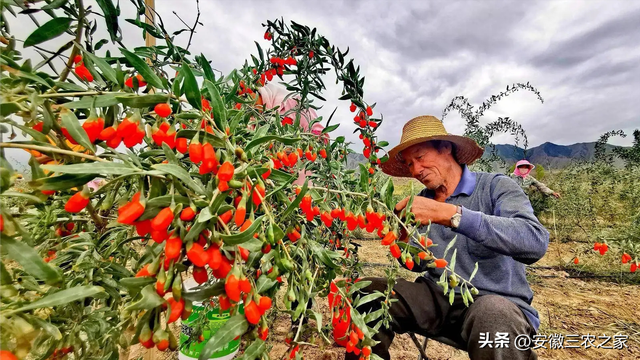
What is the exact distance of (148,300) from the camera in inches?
17.6

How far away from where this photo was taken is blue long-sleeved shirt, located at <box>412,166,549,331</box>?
4.66ft

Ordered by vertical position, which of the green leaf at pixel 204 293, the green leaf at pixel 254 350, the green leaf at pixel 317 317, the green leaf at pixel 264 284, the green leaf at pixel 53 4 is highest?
the green leaf at pixel 53 4

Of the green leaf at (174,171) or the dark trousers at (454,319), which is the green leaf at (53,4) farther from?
the dark trousers at (454,319)

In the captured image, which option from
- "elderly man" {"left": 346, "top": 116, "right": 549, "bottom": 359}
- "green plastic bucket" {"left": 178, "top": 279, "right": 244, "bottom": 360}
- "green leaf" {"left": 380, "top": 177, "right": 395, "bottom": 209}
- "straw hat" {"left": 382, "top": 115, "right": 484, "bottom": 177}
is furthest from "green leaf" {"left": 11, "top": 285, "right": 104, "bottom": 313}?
"straw hat" {"left": 382, "top": 115, "right": 484, "bottom": 177}

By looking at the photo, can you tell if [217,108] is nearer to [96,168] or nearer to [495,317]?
[96,168]

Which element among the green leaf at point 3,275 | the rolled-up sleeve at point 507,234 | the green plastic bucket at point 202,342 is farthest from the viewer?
the green plastic bucket at point 202,342

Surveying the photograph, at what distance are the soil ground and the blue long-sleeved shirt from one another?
878mm

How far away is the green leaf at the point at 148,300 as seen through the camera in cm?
44

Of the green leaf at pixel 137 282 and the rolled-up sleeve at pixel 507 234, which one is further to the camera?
the rolled-up sleeve at pixel 507 234

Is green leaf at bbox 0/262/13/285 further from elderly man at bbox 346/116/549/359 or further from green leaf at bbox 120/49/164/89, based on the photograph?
elderly man at bbox 346/116/549/359

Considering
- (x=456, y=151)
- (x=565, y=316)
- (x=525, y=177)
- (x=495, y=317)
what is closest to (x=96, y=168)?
(x=495, y=317)

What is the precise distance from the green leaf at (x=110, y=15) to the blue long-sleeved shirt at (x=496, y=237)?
1.46m

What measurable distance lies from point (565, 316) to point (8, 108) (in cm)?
389

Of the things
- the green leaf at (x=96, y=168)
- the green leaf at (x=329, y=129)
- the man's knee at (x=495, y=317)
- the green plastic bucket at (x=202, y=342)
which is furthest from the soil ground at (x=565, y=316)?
the green leaf at (x=96, y=168)
